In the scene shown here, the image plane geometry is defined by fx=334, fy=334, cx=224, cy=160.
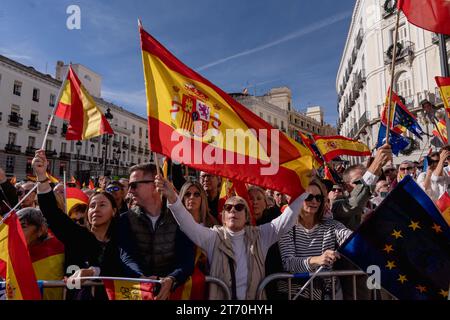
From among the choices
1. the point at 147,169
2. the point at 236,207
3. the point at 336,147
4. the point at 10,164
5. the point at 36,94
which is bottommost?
the point at 236,207

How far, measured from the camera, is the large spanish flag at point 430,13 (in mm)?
3664

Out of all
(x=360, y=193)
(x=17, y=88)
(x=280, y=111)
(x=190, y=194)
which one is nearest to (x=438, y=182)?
(x=360, y=193)

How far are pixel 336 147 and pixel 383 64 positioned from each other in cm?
2296

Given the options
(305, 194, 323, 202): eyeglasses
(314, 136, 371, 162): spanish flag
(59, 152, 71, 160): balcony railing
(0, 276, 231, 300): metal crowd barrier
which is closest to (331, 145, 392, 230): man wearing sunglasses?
(305, 194, 323, 202): eyeglasses

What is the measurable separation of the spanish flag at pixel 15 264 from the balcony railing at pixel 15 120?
42.3 metres

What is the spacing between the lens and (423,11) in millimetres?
3746

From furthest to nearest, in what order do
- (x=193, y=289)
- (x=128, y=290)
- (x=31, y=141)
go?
(x=31, y=141) → (x=193, y=289) → (x=128, y=290)

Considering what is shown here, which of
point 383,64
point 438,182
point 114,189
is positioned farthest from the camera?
point 383,64

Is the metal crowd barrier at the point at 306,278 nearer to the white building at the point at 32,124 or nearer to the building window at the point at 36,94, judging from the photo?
the white building at the point at 32,124

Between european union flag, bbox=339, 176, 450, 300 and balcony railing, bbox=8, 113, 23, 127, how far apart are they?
43.9 meters

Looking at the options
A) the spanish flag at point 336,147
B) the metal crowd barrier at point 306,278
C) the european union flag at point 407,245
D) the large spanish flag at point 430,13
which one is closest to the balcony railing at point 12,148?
the spanish flag at point 336,147

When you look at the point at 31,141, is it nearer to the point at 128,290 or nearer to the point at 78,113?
the point at 78,113

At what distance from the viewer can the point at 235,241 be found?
2871 millimetres

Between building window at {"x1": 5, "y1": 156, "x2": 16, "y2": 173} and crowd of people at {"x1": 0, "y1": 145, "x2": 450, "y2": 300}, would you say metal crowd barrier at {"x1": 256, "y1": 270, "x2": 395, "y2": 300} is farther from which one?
building window at {"x1": 5, "y1": 156, "x2": 16, "y2": 173}
